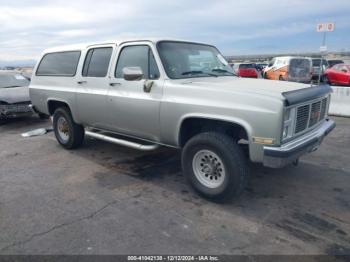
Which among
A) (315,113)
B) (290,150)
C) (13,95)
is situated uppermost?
(315,113)

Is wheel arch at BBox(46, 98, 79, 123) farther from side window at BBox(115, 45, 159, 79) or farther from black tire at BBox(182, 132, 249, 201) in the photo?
black tire at BBox(182, 132, 249, 201)

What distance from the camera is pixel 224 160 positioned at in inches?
150

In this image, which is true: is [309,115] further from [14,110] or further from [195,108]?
[14,110]

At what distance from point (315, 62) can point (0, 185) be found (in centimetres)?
2212

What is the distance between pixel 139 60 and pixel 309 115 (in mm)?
2475

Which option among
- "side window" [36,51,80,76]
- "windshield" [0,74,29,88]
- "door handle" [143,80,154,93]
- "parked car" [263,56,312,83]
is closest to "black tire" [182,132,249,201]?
"door handle" [143,80,154,93]

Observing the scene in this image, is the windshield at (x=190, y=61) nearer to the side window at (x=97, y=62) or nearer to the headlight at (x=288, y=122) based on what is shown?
the side window at (x=97, y=62)

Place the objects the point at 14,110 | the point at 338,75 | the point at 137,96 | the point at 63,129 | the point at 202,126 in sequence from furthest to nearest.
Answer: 1. the point at 338,75
2. the point at 14,110
3. the point at 63,129
4. the point at 137,96
5. the point at 202,126

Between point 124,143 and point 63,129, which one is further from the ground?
point 124,143

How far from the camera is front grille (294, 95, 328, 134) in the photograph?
3779 mm

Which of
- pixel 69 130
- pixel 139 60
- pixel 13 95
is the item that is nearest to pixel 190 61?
pixel 139 60

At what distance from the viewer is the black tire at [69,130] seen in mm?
6281

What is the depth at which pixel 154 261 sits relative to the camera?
2.97m

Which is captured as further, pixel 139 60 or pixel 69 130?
pixel 69 130
